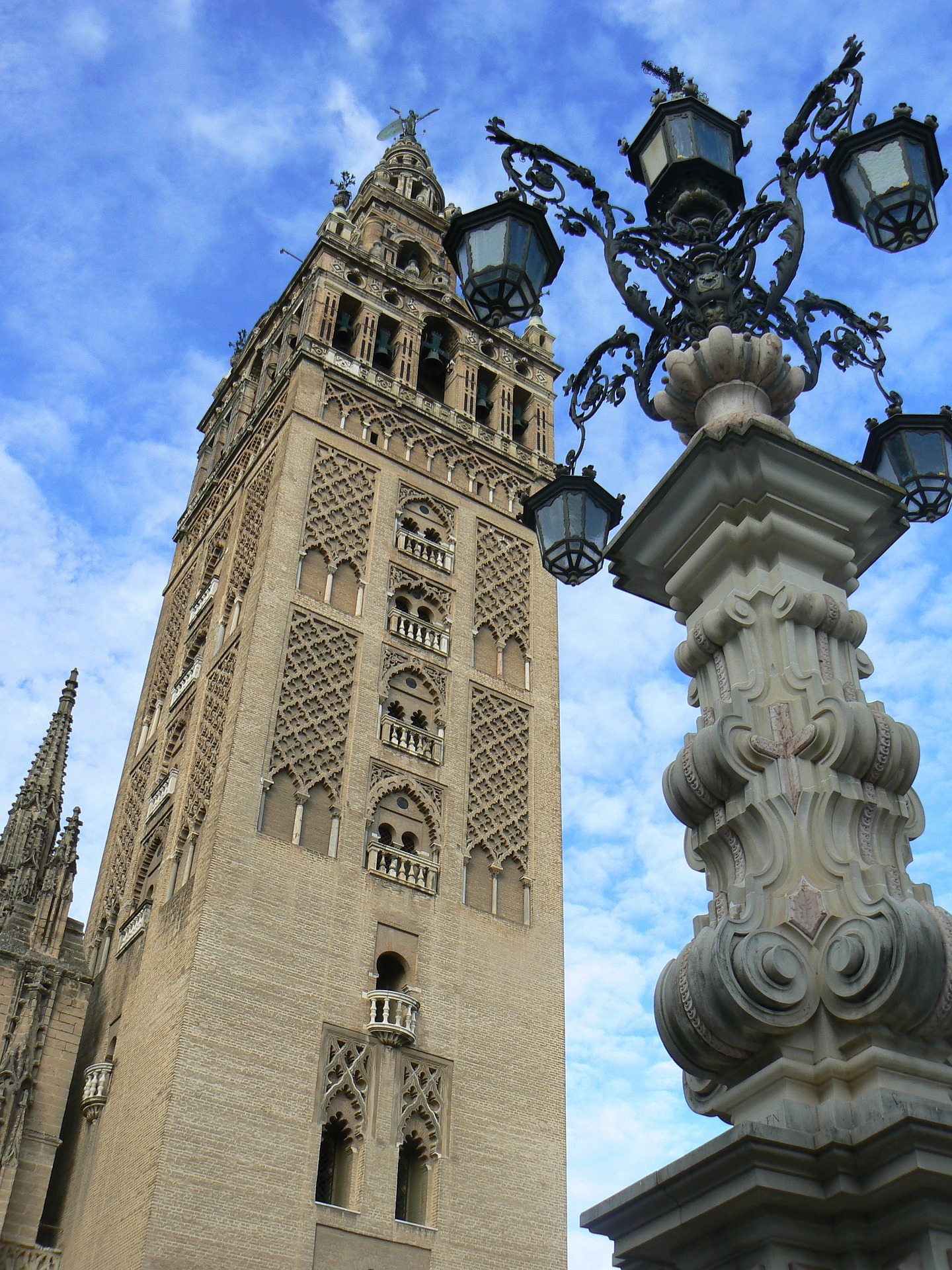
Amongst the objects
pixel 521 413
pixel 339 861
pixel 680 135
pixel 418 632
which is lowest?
pixel 680 135

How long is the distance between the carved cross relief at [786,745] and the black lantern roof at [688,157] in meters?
2.89

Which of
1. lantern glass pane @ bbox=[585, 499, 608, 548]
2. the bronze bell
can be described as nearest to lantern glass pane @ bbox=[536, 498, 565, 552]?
lantern glass pane @ bbox=[585, 499, 608, 548]

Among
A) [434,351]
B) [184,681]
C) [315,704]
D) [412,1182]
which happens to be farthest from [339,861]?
[434,351]

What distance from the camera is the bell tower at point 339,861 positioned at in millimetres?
14945

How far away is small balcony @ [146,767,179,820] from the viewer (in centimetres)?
2006

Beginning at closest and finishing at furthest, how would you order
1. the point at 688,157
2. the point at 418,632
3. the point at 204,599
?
the point at 688,157
the point at 418,632
the point at 204,599

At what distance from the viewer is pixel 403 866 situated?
18.3 metres

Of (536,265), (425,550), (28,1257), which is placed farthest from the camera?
(425,550)

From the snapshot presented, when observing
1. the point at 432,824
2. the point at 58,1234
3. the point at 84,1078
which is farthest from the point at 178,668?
the point at 58,1234

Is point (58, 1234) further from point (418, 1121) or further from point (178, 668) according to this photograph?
point (178, 668)

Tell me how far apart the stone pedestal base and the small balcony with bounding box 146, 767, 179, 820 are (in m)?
17.6

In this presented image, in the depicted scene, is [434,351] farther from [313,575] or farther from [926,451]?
[926,451]

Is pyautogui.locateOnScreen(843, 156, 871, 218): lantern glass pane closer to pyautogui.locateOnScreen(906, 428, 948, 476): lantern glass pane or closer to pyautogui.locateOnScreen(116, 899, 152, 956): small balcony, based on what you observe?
pyautogui.locateOnScreen(906, 428, 948, 476): lantern glass pane

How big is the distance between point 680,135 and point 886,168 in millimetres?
1142
